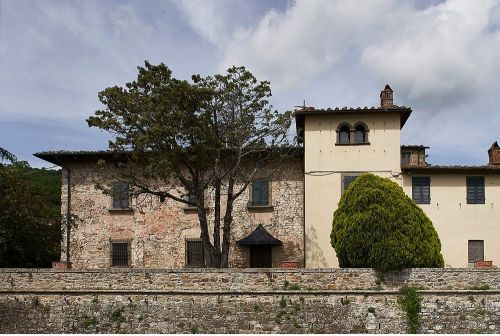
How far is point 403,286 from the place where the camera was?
1733cm

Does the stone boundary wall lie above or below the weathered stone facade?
below

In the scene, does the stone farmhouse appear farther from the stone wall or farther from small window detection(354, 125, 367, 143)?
the stone wall

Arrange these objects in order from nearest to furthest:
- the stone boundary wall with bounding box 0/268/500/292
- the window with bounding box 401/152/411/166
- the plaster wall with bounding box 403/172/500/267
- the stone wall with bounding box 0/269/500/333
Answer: the stone wall with bounding box 0/269/500/333
the stone boundary wall with bounding box 0/268/500/292
the plaster wall with bounding box 403/172/500/267
the window with bounding box 401/152/411/166

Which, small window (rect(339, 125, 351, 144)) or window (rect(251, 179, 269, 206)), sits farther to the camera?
window (rect(251, 179, 269, 206))

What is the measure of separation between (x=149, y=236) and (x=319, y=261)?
7.85 meters

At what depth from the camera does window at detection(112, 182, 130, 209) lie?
75.1 feet

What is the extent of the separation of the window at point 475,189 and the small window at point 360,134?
4.72 meters

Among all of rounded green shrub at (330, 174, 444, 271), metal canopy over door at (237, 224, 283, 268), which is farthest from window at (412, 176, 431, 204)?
metal canopy over door at (237, 224, 283, 268)

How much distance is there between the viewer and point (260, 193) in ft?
80.5

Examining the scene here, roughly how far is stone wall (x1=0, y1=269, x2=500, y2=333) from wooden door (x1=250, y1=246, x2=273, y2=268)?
6.43 m

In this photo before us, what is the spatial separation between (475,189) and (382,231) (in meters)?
7.44

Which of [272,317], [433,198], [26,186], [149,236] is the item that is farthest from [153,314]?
[433,198]

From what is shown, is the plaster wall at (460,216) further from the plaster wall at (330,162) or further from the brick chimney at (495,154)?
the plaster wall at (330,162)

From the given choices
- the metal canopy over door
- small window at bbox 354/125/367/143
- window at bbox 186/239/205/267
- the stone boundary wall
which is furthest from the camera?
window at bbox 186/239/205/267
